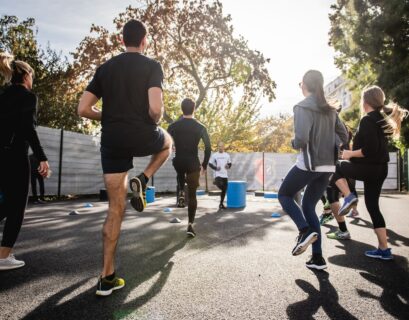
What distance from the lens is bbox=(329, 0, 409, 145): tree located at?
18.3 meters

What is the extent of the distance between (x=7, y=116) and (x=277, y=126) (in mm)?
43731

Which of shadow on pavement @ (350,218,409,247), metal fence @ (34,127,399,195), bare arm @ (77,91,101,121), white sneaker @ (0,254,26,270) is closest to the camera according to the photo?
bare arm @ (77,91,101,121)

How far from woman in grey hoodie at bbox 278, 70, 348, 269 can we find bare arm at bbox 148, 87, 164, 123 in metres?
1.46

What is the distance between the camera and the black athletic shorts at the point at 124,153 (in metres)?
2.62

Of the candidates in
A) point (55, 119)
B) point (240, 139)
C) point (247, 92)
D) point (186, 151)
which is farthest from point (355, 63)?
point (186, 151)

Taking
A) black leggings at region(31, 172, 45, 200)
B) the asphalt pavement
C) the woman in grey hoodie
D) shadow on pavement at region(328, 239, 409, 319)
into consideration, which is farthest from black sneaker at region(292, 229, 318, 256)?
black leggings at region(31, 172, 45, 200)

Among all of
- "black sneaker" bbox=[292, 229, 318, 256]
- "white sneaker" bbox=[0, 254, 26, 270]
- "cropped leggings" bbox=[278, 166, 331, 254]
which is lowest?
"white sneaker" bbox=[0, 254, 26, 270]

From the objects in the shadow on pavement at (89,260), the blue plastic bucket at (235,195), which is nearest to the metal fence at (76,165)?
the blue plastic bucket at (235,195)

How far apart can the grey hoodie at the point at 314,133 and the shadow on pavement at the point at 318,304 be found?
111 cm

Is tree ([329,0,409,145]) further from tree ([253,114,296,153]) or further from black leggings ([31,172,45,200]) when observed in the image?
tree ([253,114,296,153])

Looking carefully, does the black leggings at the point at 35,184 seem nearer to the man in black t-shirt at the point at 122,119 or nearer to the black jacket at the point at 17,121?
the black jacket at the point at 17,121

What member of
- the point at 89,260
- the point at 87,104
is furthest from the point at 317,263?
the point at 87,104

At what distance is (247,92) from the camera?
18.5m

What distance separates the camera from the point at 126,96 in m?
2.66
